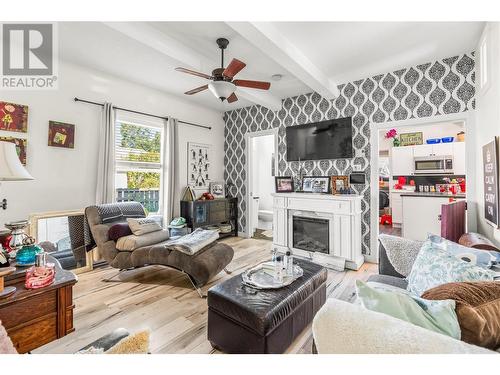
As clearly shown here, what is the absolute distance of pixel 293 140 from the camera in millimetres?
4316

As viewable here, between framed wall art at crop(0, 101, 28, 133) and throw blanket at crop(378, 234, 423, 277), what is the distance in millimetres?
4051

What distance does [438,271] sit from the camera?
4.40 ft

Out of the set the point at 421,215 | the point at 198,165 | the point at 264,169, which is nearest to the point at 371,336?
the point at 198,165

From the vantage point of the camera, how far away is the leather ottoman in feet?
4.93

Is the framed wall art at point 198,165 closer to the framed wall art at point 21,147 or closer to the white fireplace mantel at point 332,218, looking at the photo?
the white fireplace mantel at point 332,218

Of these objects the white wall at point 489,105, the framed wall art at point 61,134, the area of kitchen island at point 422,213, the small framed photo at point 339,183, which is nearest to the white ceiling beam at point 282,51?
the small framed photo at point 339,183

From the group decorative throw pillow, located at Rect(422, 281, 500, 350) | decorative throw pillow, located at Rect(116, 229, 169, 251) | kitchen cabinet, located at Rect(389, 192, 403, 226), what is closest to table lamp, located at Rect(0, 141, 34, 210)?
decorative throw pillow, located at Rect(116, 229, 169, 251)

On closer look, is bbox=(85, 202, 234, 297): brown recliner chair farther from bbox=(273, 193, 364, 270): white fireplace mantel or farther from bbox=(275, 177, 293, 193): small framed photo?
bbox=(275, 177, 293, 193): small framed photo

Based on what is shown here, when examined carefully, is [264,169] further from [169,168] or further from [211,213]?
[169,168]

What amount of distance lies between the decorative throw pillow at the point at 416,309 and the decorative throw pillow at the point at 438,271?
49 cm

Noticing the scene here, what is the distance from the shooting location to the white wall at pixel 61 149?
9.38 feet

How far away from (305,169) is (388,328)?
3584mm

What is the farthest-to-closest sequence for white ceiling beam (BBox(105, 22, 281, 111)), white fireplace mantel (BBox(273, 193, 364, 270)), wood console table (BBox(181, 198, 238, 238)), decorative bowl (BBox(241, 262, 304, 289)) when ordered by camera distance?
wood console table (BBox(181, 198, 238, 238)), white fireplace mantel (BBox(273, 193, 364, 270)), white ceiling beam (BBox(105, 22, 281, 111)), decorative bowl (BBox(241, 262, 304, 289))
